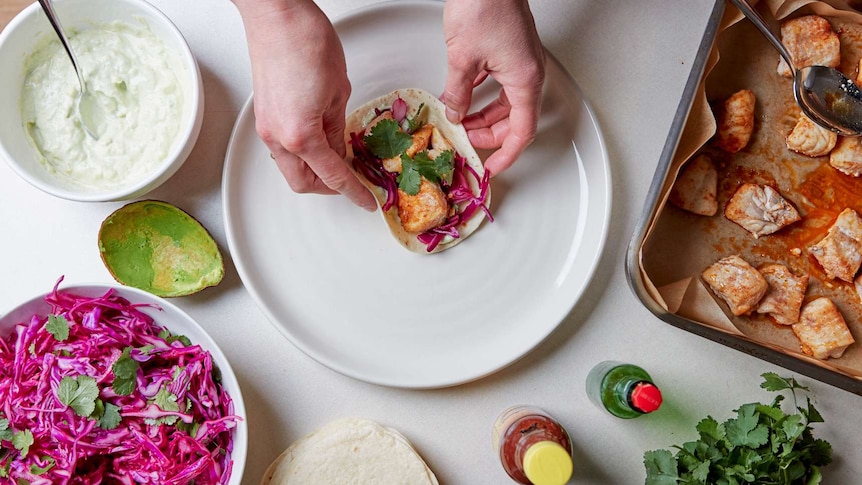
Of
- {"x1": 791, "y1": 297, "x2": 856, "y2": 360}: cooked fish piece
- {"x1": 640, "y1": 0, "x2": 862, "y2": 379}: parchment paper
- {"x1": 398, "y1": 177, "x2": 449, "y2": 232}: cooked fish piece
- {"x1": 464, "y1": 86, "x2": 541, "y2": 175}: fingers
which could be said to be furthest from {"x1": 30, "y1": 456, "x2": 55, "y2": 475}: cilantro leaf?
{"x1": 791, "y1": 297, "x2": 856, "y2": 360}: cooked fish piece

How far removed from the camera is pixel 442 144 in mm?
1892

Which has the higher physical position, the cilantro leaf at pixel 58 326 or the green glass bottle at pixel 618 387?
the cilantro leaf at pixel 58 326

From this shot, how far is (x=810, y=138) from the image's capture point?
1.93 m

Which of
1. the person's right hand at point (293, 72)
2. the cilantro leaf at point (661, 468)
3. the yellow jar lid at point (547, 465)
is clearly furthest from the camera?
the cilantro leaf at point (661, 468)

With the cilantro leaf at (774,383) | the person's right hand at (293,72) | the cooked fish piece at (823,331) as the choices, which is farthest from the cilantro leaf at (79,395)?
the cooked fish piece at (823,331)

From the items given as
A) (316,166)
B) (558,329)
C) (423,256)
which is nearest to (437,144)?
(423,256)

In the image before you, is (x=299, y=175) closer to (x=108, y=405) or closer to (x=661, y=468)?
(x=108, y=405)

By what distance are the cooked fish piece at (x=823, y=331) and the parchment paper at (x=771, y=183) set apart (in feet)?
0.12

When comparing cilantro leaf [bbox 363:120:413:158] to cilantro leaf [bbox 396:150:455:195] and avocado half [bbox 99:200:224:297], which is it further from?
avocado half [bbox 99:200:224:297]

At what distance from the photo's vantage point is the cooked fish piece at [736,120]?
6.22 feet

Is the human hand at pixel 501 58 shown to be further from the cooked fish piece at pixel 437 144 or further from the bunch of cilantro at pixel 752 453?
the bunch of cilantro at pixel 752 453

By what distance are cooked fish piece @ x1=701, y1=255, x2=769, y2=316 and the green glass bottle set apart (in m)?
0.30

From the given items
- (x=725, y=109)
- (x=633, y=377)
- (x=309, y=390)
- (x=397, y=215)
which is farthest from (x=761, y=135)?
(x=309, y=390)

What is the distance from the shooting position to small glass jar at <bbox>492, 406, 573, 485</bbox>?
1.72 metres
